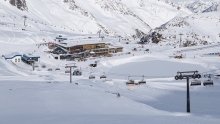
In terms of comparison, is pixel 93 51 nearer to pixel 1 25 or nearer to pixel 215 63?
pixel 215 63

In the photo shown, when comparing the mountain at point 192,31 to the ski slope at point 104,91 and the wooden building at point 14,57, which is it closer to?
the ski slope at point 104,91

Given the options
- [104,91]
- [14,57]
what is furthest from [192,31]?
[104,91]

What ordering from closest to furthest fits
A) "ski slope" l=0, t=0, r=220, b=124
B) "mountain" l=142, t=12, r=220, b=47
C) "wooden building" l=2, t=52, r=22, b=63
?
"ski slope" l=0, t=0, r=220, b=124
"wooden building" l=2, t=52, r=22, b=63
"mountain" l=142, t=12, r=220, b=47

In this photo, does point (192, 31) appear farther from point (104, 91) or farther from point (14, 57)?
point (104, 91)

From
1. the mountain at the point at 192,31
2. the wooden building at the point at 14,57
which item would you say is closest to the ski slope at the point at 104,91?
the wooden building at the point at 14,57

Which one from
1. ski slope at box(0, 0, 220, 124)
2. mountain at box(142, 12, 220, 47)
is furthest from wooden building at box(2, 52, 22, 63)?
mountain at box(142, 12, 220, 47)

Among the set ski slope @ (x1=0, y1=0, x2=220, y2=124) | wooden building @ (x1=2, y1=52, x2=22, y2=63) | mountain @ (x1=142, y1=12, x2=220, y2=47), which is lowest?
ski slope @ (x1=0, y1=0, x2=220, y2=124)

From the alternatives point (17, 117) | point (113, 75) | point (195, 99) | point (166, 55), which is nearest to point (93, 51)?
point (166, 55)

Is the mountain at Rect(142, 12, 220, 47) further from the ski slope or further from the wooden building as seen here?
the wooden building

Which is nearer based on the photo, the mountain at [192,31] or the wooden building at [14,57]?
the wooden building at [14,57]
